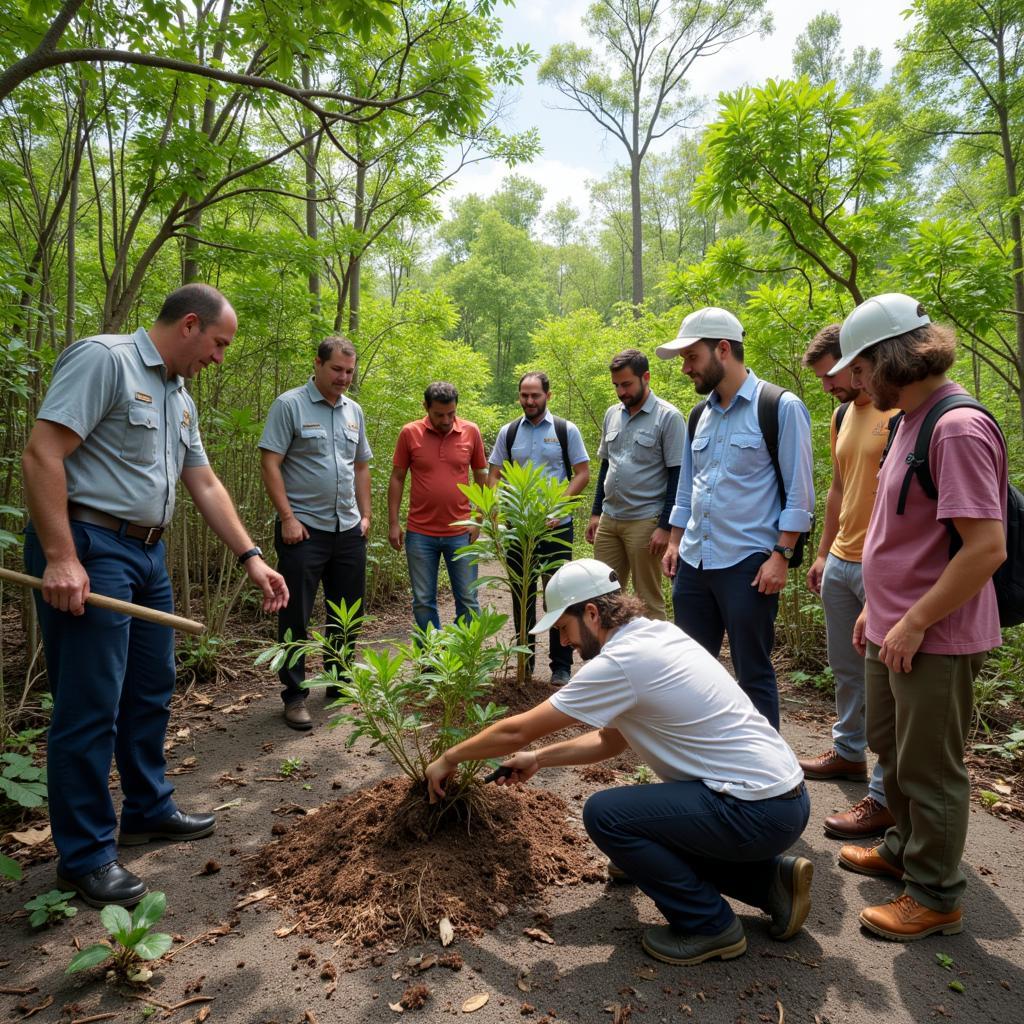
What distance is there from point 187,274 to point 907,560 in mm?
5457

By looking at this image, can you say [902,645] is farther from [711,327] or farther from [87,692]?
[87,692]

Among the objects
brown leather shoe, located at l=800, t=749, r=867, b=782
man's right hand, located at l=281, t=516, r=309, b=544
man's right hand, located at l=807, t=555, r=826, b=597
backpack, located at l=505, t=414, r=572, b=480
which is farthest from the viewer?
backpack, located at l=505, t=414, r=572, b=480

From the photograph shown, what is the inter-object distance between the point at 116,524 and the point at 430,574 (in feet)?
8.70

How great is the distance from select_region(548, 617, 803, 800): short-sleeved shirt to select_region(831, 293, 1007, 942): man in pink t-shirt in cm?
47

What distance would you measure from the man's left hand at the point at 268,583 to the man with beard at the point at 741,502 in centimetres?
208

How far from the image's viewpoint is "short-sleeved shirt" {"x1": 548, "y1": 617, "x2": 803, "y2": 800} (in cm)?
221

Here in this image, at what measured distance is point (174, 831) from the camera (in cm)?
305

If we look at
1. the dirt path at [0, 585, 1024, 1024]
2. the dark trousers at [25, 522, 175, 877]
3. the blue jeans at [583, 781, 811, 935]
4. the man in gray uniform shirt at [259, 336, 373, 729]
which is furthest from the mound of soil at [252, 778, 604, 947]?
the man in gray uniform shirt at [259, 336, 373, 729]

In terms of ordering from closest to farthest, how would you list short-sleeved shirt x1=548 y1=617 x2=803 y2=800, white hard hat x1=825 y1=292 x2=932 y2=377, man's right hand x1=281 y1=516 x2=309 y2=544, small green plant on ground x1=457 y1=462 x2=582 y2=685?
short-sleeved shirt x1=548 y1=617 x2=803 y2=800 < white hard hat x1=825 y1=292 x2=932 y2=377 < small green plant on ground x1=457 y1=462 x2=582 y2=685 < man's right hand x1=281 y1=516 x2=309 y2=544

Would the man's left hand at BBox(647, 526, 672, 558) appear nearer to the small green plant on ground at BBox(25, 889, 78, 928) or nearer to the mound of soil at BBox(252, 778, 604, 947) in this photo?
the mound of soil at BBox(252, 778, 604, 947)

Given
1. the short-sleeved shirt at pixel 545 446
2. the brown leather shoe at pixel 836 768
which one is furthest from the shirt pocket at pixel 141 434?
Result: the brown leather shoe at pixel 836 768

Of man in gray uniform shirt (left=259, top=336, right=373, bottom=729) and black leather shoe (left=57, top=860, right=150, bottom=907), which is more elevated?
man in gray uniform shirt (left=259, top=336, right=373, bottom=729)

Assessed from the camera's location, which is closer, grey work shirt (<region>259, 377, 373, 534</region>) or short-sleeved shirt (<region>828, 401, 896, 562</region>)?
short-sleeved shirt (<region>828, 401, 896, 562</region>)

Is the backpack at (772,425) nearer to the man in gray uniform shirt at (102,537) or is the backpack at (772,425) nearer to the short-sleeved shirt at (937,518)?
the short-sleeved shirt at (937,518)
